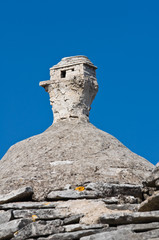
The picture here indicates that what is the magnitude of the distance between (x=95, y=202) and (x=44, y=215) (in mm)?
1099

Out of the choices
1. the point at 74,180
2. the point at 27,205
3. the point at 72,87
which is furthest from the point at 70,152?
the point at 72,87

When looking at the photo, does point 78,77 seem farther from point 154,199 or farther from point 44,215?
point 154,199

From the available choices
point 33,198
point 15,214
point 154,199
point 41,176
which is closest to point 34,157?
point 41,176

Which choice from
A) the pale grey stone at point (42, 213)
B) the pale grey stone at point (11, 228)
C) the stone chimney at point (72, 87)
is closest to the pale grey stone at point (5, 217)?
the pale grey stone at point (42, 213)

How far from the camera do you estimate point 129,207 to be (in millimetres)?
9359

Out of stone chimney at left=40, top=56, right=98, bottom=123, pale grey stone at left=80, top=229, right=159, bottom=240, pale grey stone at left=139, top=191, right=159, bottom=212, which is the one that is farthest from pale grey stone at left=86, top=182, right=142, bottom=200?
stone chimney at left=40, top=56, right=98, bottom=123

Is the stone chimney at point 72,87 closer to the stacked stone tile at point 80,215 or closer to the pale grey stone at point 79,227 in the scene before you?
the stacked stone tile at point 80,215

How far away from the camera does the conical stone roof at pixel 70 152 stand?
11.3 meters

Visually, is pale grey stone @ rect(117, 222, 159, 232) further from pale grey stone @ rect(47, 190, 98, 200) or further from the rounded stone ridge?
the rounded stone ridge

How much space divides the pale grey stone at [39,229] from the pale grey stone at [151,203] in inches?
64.1

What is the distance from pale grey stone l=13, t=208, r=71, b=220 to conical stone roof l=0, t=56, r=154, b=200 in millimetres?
894

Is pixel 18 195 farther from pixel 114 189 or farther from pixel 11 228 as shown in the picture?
pixel 114 189

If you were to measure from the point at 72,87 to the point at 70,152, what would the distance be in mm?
2950

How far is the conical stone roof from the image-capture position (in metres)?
11.3
